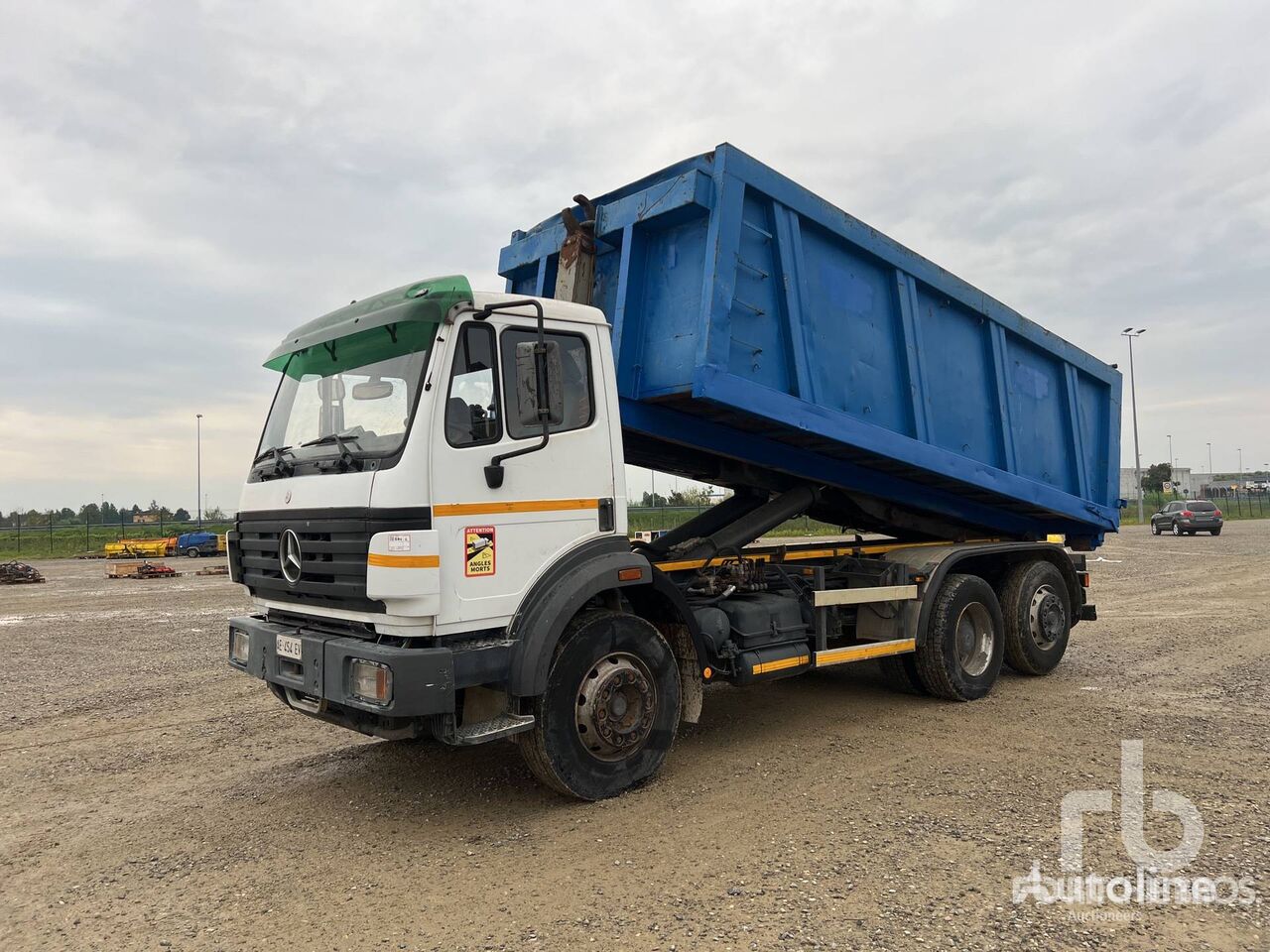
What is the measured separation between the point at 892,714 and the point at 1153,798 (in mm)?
2217

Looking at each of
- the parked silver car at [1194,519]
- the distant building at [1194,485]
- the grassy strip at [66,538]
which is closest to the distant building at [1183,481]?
the distant building at [1194,485]

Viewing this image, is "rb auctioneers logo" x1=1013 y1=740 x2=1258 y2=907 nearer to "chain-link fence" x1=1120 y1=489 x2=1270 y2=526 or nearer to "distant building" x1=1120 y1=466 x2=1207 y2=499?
"chain-link fence" x1=1120 y1=489 x2=1270 y2=526

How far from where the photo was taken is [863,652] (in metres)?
6.46

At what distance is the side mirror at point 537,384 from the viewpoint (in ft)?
14.6

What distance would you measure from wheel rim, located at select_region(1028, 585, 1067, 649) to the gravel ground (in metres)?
0.48

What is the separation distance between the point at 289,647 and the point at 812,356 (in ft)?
12.4

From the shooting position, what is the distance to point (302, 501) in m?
4.59

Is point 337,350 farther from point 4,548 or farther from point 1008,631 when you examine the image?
point 4,548

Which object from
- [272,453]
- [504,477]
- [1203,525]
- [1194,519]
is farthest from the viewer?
[1194,519]

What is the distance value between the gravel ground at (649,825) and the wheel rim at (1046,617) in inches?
19.1

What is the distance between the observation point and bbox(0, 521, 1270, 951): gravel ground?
3389 mm

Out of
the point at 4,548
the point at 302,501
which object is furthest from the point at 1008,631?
the point at 4,548

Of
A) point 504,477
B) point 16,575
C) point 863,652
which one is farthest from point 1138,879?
point 16,575

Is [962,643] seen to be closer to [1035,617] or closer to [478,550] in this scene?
[1035,617]
